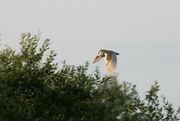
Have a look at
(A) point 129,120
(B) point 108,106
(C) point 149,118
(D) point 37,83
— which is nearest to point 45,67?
(D) point 37,83

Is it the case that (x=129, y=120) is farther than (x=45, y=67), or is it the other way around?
(x=129, y=120)

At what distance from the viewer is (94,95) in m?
33.7

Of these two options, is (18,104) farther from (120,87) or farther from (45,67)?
(120,87)

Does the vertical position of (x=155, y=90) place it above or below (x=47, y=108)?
above

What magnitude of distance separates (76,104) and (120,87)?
11396 mm

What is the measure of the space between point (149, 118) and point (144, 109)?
1.30 metres

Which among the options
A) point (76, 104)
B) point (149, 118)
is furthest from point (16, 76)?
point (149, 118)

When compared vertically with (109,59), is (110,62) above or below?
below

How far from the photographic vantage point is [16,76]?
32875mm

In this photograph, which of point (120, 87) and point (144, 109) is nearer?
point (144, 109)

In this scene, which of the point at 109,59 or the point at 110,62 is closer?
the point at 110,62

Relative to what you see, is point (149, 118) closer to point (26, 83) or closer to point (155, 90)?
point (155, 90)

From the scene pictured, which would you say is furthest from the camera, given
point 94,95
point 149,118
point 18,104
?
point 149,118

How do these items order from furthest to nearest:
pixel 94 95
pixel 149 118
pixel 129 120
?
1. pixel 149 118
2. pixel 129 120
3. pixel 94 95
